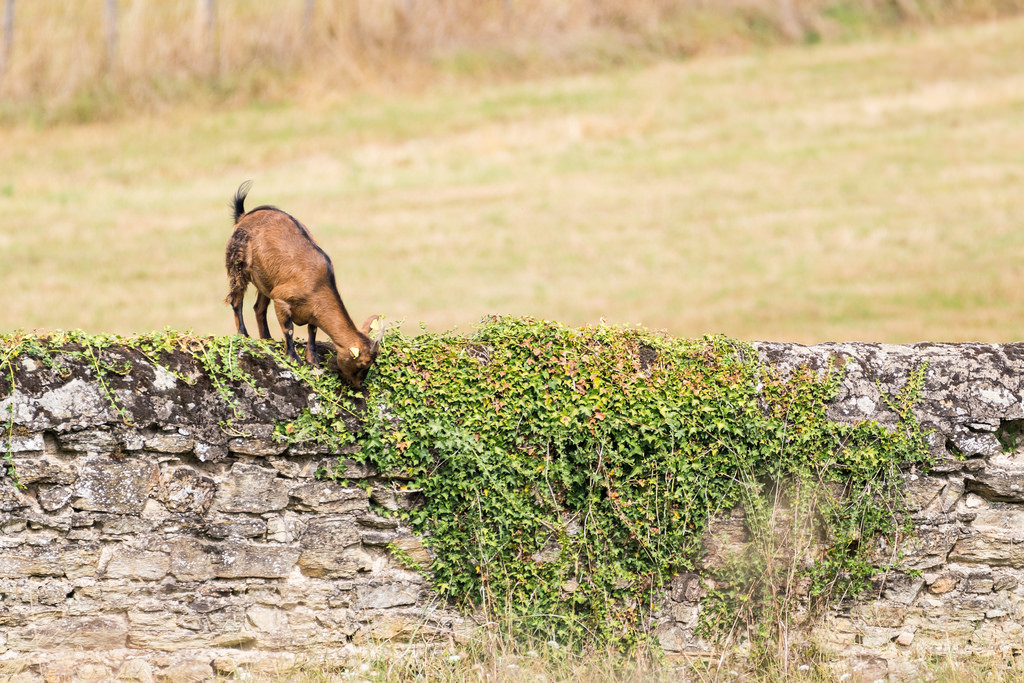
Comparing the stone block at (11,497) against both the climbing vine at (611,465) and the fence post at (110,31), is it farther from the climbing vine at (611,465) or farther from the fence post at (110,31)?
the fence post at (110,31)

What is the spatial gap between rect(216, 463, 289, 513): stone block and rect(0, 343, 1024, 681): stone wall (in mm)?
11

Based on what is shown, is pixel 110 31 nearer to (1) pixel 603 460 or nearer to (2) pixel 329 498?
(2) pixel 329 498

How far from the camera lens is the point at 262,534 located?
5.72 metres

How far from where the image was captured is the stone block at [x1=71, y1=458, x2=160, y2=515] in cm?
545

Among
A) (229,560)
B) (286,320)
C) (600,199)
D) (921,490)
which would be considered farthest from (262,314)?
(600,199)

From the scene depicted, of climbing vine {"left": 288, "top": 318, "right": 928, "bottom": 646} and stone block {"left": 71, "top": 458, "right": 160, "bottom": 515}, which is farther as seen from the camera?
climbing vine {"left": 288, "top": 318, "right": 928, "bottom": 646}

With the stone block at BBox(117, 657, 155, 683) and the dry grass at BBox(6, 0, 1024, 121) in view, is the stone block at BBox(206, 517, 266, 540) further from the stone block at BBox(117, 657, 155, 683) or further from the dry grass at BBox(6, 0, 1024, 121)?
the dry grass at BBox(6, 0, 1024, 121)

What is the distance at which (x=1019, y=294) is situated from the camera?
1452 centimetres

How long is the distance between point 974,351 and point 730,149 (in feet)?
52.4

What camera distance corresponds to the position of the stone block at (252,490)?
5645 mm

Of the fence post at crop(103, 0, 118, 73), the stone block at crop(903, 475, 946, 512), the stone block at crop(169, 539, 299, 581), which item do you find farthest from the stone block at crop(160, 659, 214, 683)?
the fence post at crop(103, 0, 118, 73)

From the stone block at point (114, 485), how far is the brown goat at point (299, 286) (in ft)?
3.38

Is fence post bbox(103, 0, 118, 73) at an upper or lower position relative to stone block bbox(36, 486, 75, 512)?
upper

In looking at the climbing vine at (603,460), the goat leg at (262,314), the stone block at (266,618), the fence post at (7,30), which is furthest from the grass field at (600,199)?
the stone block at (266,618)
